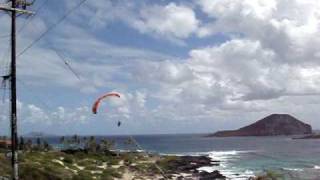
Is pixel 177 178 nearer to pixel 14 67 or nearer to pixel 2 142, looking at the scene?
pixel 2 142

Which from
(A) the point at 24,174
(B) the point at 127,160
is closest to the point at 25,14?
(A) the point at 24,174

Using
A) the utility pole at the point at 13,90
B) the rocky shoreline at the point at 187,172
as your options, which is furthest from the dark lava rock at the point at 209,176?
the utility pole at the point at 13,90

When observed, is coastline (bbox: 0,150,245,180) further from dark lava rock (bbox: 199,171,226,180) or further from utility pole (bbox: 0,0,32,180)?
utility pole (bbox: 0,0,32,180)

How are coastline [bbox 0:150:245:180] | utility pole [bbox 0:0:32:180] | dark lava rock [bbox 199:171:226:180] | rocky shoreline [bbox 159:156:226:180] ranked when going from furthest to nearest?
1. rocky shoreline [bbox 159:156:226:180]
2. dark lava rock [bbox 199:171:226:180]
3. coastline [bbox 0:150:245:180]
4. utility pole [bbox 0:0:32:180]

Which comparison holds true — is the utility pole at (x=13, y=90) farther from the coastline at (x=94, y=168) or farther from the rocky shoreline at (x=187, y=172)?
the rocky shoreline at (x=187, y=172)

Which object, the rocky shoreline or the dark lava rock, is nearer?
the dark lava rock

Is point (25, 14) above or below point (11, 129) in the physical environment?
above

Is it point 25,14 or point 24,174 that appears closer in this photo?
point 25,14

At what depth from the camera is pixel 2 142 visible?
9350cm

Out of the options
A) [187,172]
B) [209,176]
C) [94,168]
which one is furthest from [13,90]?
[187,172]

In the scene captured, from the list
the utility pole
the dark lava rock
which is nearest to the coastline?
the dark lava rock

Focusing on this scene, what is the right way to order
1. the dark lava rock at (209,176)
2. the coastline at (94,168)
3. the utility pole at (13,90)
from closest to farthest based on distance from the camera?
the utility pole at (13,90) → the coastline at (94,168) → the dark lava rock at (209,176)

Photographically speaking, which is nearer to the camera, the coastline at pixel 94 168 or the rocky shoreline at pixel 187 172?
the coastline at pixel 94 168

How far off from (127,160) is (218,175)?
26.0 m
